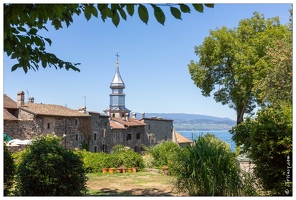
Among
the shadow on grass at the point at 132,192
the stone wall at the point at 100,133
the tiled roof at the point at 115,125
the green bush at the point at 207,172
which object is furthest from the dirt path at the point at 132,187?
the tiled roof at the point at 115,125

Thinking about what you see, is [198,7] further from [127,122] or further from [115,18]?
[127,122]

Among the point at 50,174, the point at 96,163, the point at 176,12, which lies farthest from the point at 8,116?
the point at 176,12

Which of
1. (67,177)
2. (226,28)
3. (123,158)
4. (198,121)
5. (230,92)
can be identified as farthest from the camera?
(226,28)

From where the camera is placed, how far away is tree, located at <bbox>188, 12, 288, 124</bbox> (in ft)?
44.1

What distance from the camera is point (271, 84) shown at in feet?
33.9

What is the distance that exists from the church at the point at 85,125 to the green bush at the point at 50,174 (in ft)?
25.6

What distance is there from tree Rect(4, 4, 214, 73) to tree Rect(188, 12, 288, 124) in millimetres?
10591

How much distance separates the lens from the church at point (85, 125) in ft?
45.3

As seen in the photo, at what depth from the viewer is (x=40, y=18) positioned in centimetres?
274

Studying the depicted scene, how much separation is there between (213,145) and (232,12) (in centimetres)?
196

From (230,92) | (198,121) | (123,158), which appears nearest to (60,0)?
(198,121)

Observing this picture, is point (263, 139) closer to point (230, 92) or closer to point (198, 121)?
point (198, 121)

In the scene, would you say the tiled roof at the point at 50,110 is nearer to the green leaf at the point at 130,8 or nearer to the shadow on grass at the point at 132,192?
the shadow on grass at the point at 132,192

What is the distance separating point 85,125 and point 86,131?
0.97 feet
